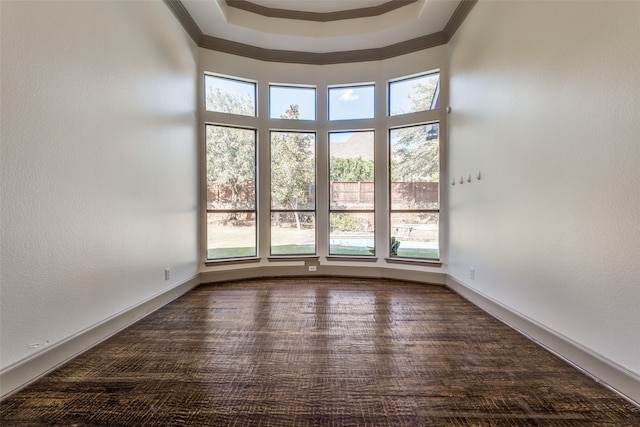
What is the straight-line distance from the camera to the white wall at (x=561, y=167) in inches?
66.7

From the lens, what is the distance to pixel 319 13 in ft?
13.7

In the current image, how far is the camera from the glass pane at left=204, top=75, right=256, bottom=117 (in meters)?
4.31

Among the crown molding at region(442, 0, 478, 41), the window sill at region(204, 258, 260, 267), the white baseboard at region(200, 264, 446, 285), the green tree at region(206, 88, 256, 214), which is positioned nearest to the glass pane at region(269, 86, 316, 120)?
the green tree at region(206, 88, 256, 214)

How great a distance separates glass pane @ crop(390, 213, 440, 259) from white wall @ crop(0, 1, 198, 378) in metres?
3.23

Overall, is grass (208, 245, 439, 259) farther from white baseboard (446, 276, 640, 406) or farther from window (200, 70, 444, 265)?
white baseboard (446, 276, 640, 406)

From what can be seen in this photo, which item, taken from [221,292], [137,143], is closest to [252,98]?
[137,143]

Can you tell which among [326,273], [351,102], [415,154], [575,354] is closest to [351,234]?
[326,273]

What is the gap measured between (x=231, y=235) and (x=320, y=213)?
4.86 ft

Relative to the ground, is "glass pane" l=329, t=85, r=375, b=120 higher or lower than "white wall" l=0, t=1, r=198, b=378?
higher

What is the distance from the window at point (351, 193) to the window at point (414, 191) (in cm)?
36

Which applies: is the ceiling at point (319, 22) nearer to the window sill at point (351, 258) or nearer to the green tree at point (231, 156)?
the green tree at point (231, 156)

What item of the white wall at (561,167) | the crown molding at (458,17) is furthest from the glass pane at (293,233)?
the crown molding at (458,17)

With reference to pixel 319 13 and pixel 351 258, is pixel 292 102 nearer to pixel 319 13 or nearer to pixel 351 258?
pixel 319 13

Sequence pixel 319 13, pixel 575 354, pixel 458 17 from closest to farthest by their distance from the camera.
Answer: pixel 575 354 < pixel 458 17 < pixel 319 13
